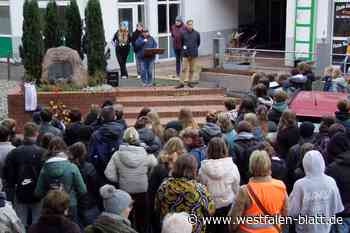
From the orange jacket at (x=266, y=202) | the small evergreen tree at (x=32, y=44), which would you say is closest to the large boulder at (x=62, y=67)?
the small evergreen tree at (x=32, y=44)

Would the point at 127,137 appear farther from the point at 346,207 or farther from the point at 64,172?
the point at 346,207

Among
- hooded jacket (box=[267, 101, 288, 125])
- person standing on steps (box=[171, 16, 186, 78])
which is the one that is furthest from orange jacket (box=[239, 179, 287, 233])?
person standing on steps (box=[171, 16, 186, 78])

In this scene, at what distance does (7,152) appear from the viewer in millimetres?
7727

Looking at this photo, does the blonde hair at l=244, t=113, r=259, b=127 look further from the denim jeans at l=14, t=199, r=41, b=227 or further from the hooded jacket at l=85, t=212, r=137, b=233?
the hooded jacket at l=85, t=212, r=137, b=233

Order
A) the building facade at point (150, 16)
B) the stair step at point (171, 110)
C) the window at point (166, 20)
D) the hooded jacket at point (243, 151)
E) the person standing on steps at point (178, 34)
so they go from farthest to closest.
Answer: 1. the window at point (166, 20)
2. the building facade at point (150, 16)
3. the person standing on steps at point (178, 34)
4. the stair step at point (171, 110)
5. the hooded jacket at point (243, 151)

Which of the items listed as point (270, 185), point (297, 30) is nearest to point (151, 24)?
point (297, 30)

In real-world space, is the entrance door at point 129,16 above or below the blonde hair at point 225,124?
above

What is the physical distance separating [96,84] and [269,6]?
589 inches

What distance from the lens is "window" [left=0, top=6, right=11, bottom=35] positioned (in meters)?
22.9

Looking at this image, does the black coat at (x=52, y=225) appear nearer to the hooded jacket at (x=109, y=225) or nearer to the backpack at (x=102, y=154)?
the hooded jacket at (x=109, y=225)

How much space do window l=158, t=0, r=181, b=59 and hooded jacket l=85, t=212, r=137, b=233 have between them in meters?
18.5

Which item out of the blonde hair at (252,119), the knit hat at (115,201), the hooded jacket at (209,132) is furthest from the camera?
the blonde hair at (252,119)

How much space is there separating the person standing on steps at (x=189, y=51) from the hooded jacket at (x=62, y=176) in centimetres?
989

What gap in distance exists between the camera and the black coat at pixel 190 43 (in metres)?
16.4
